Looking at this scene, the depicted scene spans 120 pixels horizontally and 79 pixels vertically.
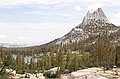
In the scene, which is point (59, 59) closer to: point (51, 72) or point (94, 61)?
point (94, 61)

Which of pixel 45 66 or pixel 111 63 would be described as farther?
pixel 45 66

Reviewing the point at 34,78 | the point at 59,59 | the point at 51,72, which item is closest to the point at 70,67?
the point at 59,59

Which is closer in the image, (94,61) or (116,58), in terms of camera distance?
(116,58)

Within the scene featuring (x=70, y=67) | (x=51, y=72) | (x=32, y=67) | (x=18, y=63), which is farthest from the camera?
(x=18, y=63)

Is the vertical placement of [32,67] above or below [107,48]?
below

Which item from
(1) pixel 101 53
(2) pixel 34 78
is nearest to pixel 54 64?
(1) pixel 101 53

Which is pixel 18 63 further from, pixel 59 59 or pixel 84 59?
pixel 84 59

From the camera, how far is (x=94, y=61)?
129m

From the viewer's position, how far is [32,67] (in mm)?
127375

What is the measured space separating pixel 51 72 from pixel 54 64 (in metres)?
34.3

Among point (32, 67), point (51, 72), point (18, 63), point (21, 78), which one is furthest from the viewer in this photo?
point (18, 63)

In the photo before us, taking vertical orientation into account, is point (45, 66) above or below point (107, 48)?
below

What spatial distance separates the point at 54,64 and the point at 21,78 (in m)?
44.4

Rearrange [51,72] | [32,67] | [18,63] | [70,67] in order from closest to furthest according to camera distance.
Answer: [51,72]
[70,67]
[32,67]
[18,63]
